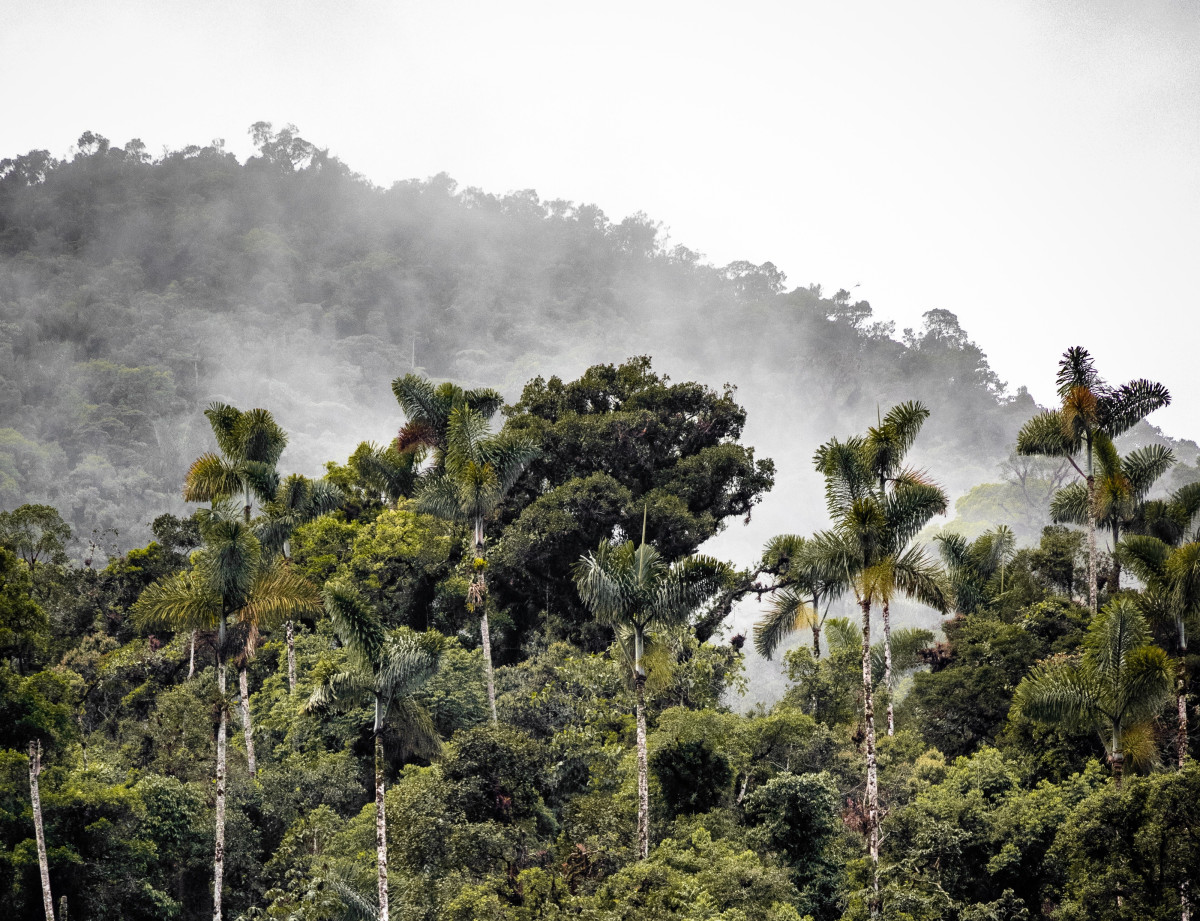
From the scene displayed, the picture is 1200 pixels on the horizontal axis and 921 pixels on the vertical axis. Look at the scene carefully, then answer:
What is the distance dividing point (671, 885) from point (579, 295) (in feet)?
448

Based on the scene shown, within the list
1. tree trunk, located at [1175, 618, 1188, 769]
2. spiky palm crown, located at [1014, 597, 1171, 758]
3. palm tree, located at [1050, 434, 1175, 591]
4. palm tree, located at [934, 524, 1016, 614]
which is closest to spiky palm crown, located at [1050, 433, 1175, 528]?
palm tree, located at [1050, 434, 1175, 591]

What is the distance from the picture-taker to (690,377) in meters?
140

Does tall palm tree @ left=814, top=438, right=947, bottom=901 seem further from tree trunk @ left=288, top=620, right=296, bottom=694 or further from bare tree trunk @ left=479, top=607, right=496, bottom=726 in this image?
tree trunk @ left=288, top=620, right=296, bottom=694

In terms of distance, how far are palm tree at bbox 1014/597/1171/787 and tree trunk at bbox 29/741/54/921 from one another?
928 inches

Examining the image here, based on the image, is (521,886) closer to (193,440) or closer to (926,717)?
(926,717)

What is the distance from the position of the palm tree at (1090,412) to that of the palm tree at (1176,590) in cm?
435

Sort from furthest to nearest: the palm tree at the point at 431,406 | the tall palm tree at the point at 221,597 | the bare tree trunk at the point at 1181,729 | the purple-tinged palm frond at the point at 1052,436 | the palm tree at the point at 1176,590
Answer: the palm tree at the point at 431,406
the purple-tinged palm frond at the point at 1052,436
the tall palm tree at the point at 221,597
the palm tree at the point at 1176,590
the bare tree trunk at the point at 1181,729

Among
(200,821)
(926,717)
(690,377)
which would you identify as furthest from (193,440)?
(926,717)

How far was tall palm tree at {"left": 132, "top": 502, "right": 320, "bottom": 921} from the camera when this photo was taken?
84.0ft

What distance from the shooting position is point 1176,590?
82.0 ft

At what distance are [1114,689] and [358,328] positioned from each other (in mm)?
124199

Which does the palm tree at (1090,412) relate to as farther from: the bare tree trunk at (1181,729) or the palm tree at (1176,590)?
the bare tree trunk at (1181,729)

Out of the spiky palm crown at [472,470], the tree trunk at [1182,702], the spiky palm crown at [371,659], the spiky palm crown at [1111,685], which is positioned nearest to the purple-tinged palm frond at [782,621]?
the spiky palm crown at [472,470]

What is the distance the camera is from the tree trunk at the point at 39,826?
23.5 meters
